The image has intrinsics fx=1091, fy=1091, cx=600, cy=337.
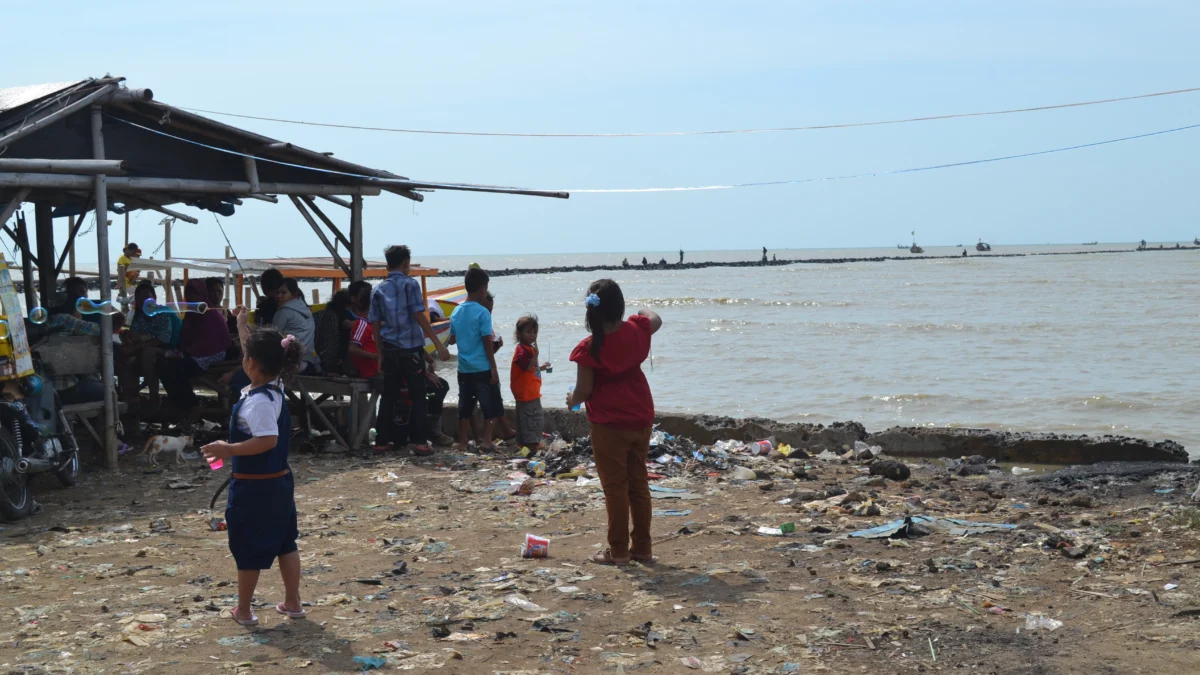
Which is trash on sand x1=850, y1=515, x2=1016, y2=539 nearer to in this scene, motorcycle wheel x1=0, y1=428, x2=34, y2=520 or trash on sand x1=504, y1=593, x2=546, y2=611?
trash on sand x1=504, y1=593, x2=546, y2=611

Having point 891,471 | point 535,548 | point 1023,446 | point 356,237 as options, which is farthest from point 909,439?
point 535,548

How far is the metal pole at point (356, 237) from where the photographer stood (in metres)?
11.2

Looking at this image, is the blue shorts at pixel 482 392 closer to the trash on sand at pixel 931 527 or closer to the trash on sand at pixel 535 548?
the trash on sand at pixel 535 548

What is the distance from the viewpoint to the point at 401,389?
9.85m

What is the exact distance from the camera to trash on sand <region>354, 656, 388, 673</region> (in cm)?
432

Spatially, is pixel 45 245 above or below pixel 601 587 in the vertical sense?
above

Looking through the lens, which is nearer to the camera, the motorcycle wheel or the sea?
the motorcycle wheel

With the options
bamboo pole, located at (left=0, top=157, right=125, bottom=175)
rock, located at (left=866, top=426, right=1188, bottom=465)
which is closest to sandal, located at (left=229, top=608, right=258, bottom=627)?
bamboo pole, located at (left=0, top=157, right=125, bottom=175)

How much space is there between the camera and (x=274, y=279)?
9.70 metres

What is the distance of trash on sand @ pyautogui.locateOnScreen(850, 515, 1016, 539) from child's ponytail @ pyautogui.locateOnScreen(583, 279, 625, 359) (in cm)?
202

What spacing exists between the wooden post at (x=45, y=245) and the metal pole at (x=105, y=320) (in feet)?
12.0

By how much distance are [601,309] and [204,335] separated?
18.4ft

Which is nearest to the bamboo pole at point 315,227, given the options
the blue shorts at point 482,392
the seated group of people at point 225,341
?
the seated group of people at point 225,341

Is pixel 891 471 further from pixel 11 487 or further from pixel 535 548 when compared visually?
pixel 11 487
